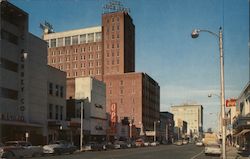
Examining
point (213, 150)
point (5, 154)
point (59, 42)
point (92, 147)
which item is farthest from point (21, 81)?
point (59, 42)

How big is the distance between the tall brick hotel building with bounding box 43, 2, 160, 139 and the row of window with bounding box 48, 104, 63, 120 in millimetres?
72296

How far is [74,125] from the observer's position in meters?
74.2

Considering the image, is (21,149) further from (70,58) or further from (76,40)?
(76,40)

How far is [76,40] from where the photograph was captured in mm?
169250

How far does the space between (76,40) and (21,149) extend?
433 ft

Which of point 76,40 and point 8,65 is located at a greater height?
point 76,40

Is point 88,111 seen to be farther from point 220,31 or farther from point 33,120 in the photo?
point 220,31

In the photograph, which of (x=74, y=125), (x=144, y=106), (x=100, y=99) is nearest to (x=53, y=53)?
(x=144, y=106)

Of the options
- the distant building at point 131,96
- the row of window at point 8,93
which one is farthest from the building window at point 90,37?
the row of window at point 8,93

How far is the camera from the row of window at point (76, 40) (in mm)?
164125

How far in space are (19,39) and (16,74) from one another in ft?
16.3

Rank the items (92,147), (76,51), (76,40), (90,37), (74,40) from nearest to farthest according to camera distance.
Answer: (92,147) → (90,37) → (76,51) → (76,40) → (74,40)

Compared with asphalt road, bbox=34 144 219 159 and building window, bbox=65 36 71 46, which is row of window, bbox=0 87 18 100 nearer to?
asphalt road, bbox=34 144 219 159

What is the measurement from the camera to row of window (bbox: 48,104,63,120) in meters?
69.6
